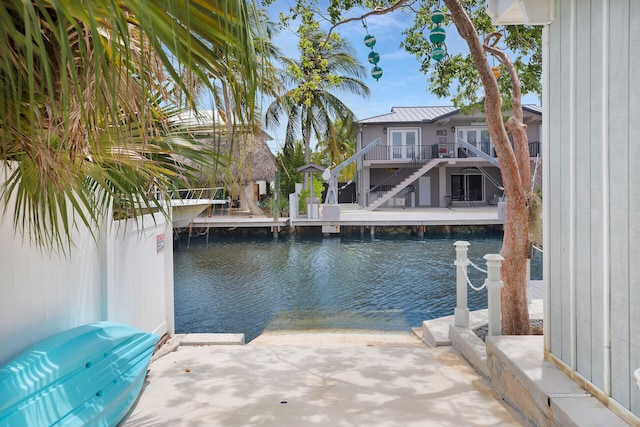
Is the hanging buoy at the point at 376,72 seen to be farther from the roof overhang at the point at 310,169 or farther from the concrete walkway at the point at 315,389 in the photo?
the roof overhang at the point at 310,169

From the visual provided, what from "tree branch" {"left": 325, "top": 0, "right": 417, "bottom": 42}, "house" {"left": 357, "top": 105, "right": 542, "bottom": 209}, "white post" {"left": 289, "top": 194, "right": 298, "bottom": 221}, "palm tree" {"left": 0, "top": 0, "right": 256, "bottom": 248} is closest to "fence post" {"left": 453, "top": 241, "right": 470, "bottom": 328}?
"tree branch" {"left": 325, "top": 0, "right": 417, "bottom": 42}

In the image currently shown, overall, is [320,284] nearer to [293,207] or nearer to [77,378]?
[77,378]

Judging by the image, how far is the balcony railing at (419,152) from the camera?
76.5ft

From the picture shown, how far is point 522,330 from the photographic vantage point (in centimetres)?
477

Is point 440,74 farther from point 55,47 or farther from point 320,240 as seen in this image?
point 320,240

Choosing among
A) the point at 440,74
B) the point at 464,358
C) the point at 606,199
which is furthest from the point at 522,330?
the point at 440,74

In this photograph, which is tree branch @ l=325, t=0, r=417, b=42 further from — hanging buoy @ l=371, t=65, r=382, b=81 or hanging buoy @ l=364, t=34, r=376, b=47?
hanging buoy @ l=371, t=65, r=382, b=81

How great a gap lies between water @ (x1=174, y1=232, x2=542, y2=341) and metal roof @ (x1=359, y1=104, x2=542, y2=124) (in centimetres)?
939

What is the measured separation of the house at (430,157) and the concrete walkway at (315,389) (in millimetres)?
18400

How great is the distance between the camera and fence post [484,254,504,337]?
3.99 metres

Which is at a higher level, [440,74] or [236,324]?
[440,74]

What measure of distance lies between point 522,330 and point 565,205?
2344mm

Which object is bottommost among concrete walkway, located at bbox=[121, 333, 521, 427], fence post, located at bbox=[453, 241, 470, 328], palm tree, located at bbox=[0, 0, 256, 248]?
concrete walkway, located at bbox=[121, 333, 521, 427]

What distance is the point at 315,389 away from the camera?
3469 millimetres
